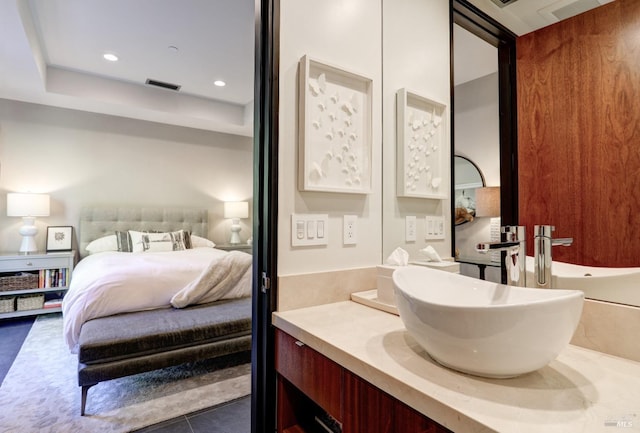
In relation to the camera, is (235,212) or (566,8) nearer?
(566,8)

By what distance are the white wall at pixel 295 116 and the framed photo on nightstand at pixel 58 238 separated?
13.4 ft

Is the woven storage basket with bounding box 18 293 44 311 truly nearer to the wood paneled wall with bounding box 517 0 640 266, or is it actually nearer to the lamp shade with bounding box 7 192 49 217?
the lamp shade with bounding box 7 192 49 217

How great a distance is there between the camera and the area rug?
179 cm

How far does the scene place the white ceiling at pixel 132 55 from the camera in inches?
101

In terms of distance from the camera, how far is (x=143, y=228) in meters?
4.49

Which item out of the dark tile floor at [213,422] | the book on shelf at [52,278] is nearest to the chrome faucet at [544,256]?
the dark tile floor at [213,422]

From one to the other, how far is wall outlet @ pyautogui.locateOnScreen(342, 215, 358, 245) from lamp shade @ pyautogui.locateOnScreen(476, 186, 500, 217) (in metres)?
0.45

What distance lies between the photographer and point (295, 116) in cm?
118

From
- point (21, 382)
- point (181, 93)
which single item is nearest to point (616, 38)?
point (21, 382)

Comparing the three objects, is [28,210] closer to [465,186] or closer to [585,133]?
[465,186]

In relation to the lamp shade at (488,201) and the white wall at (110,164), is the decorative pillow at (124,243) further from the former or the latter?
the lamp shade at (488,201)

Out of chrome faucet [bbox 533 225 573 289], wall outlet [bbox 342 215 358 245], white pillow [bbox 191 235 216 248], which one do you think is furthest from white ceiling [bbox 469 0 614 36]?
white pillow [bbox 191 235 216 248]

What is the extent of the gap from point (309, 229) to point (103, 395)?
1.90 m

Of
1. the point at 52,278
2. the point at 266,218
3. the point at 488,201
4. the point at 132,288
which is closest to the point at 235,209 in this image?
the point at 52,278
